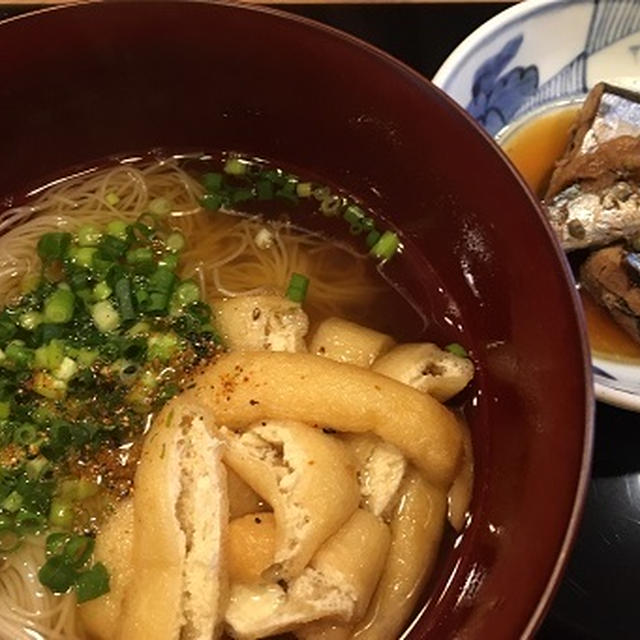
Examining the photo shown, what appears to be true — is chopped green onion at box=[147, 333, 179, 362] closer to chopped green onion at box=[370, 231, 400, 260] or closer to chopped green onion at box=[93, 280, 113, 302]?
chopped green onion at box=[93, 280, 113, 302]

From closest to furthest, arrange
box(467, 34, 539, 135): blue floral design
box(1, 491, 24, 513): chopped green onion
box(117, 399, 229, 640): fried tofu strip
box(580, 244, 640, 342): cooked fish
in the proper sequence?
1. box(117, 399, 229, 640): fried tofu strip
2. box(1, 491, 24, 513): chopped green onion
3. box(580, 244, 640, 342): cooked fish
4. box(467, 34, 539, 135): blue floral design

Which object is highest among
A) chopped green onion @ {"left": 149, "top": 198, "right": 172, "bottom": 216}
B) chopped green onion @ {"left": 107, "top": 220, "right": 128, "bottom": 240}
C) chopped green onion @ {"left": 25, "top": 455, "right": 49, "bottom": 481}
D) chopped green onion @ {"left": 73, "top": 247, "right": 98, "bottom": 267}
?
chopped green onion @ {"left": 149, "top": 198, "right": 172, "bottom": 216}

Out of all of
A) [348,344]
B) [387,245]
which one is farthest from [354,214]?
[348,344]

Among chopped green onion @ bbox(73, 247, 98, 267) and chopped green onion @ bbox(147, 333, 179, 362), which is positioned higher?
chopped green onion @ bbox(73, 247, 98, 267)

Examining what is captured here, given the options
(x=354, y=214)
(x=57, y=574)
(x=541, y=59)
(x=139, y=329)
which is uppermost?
(x=541, y=59)

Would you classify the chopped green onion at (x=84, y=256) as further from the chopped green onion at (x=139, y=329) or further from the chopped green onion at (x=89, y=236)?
the chopped green onion at (x=139, y=329)

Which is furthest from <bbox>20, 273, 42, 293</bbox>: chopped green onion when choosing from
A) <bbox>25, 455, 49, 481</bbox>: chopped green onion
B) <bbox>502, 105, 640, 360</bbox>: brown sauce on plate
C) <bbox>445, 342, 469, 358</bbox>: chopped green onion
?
<bbox>502, 105, 640, 360</bbox>: brown sauce on plate

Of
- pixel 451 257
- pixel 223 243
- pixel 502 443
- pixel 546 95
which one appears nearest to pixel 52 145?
pixel 223 243

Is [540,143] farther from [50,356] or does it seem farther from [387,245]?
[50,356]
